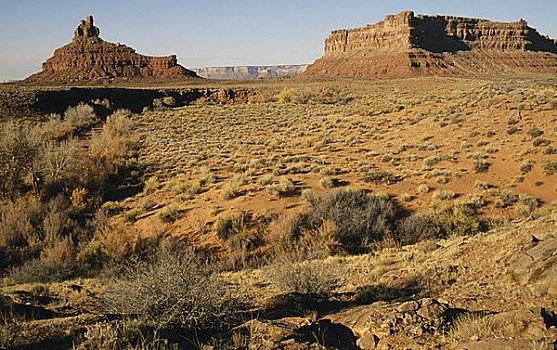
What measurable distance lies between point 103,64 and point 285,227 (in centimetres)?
9811

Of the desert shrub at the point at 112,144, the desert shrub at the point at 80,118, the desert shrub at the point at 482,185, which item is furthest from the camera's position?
the desert shrub at the point at 80,118

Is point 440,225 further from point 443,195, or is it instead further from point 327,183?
point 327,183

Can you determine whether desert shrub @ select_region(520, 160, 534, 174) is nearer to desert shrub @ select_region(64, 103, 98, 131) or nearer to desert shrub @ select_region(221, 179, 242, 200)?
desert shrub @ select_region(221, 179, 242, 200)

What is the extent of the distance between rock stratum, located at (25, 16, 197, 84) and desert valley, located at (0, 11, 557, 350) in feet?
185

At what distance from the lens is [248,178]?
1872 cm

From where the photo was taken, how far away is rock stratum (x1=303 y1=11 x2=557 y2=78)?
4021 inches

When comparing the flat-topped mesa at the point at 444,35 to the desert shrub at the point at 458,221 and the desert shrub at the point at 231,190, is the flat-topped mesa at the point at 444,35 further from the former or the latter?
the desert shrub at the point at 458,221

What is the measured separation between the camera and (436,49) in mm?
113062

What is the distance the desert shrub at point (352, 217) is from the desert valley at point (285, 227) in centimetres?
7

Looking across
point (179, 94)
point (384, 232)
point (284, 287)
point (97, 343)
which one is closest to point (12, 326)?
point (97, 343)

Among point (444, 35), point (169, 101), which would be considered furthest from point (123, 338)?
point (444, 35)

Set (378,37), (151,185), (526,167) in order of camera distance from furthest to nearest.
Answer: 1. (378,37)
2. (151,185)
3. (526,167)

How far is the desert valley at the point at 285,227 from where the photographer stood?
5.25 metres

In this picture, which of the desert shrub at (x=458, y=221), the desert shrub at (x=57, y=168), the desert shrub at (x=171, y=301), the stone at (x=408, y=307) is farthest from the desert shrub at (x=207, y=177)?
the stone at (x=408, y=307)
